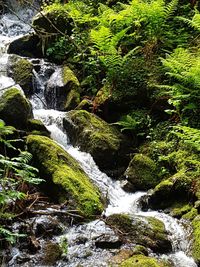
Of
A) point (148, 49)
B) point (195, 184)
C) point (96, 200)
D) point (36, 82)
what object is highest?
point (148, 49)

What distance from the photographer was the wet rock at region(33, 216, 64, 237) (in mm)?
5274

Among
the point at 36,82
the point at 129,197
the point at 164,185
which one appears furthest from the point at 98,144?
the point at 36,82

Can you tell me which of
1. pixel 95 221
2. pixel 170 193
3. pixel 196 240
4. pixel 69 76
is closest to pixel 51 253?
pixel 95 221

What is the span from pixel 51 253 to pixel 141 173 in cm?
282

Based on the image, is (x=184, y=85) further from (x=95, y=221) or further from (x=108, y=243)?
(x=108, y=243)

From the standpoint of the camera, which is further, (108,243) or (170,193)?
(170,193)

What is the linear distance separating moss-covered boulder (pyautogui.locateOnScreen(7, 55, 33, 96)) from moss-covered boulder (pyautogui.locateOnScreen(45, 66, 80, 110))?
1.61 ft

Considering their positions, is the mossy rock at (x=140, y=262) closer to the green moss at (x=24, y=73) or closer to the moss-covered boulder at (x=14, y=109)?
the moss-covered boulder at (x=14, y=109)

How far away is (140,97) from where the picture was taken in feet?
29.0

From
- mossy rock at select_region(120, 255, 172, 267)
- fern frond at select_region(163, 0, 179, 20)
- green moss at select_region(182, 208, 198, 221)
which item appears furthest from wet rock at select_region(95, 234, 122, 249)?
fern frond at select_region(163, 0, 179, 20)

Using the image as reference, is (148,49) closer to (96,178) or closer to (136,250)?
(96,178)

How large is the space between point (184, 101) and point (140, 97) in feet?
4.03

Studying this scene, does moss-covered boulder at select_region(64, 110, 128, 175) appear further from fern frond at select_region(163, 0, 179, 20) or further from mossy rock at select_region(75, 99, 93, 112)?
fern frond at select_region(163, 0, 179, 20)

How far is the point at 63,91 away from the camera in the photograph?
10000 mm
